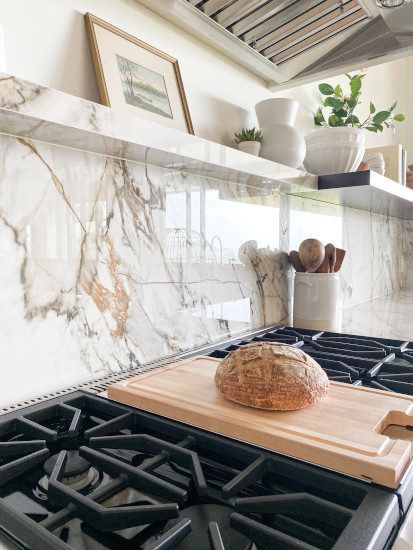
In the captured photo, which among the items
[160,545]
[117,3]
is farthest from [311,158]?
[160,545]

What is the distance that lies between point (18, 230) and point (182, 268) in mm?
422

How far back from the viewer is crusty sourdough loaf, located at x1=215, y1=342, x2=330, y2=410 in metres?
0.64

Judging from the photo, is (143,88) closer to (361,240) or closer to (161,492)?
(161,492)

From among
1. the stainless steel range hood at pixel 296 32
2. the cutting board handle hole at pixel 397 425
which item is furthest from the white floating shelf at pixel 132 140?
the cutting board handle hole at pixel 397 425

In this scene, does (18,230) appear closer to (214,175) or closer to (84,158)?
(84,158)

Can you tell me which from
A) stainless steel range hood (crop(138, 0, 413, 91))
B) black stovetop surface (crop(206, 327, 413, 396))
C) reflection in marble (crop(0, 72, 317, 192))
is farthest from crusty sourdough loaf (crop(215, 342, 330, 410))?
stainless steel range hood (crop(138, 0, 413, 91))

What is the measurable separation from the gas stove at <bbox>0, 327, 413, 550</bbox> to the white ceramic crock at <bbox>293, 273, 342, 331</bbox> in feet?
2.62

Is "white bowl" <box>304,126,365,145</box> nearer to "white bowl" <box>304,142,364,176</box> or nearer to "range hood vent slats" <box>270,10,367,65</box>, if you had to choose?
"white bowl" <box>304,142,364,176</box>

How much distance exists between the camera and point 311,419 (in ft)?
2.04

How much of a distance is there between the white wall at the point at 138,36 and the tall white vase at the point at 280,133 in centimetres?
9

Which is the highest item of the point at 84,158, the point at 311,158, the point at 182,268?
the point at 311,158

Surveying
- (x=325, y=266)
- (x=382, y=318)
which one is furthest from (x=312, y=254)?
(x=382, y=318)

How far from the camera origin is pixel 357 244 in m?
2.07

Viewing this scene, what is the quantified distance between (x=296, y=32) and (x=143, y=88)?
51cm
